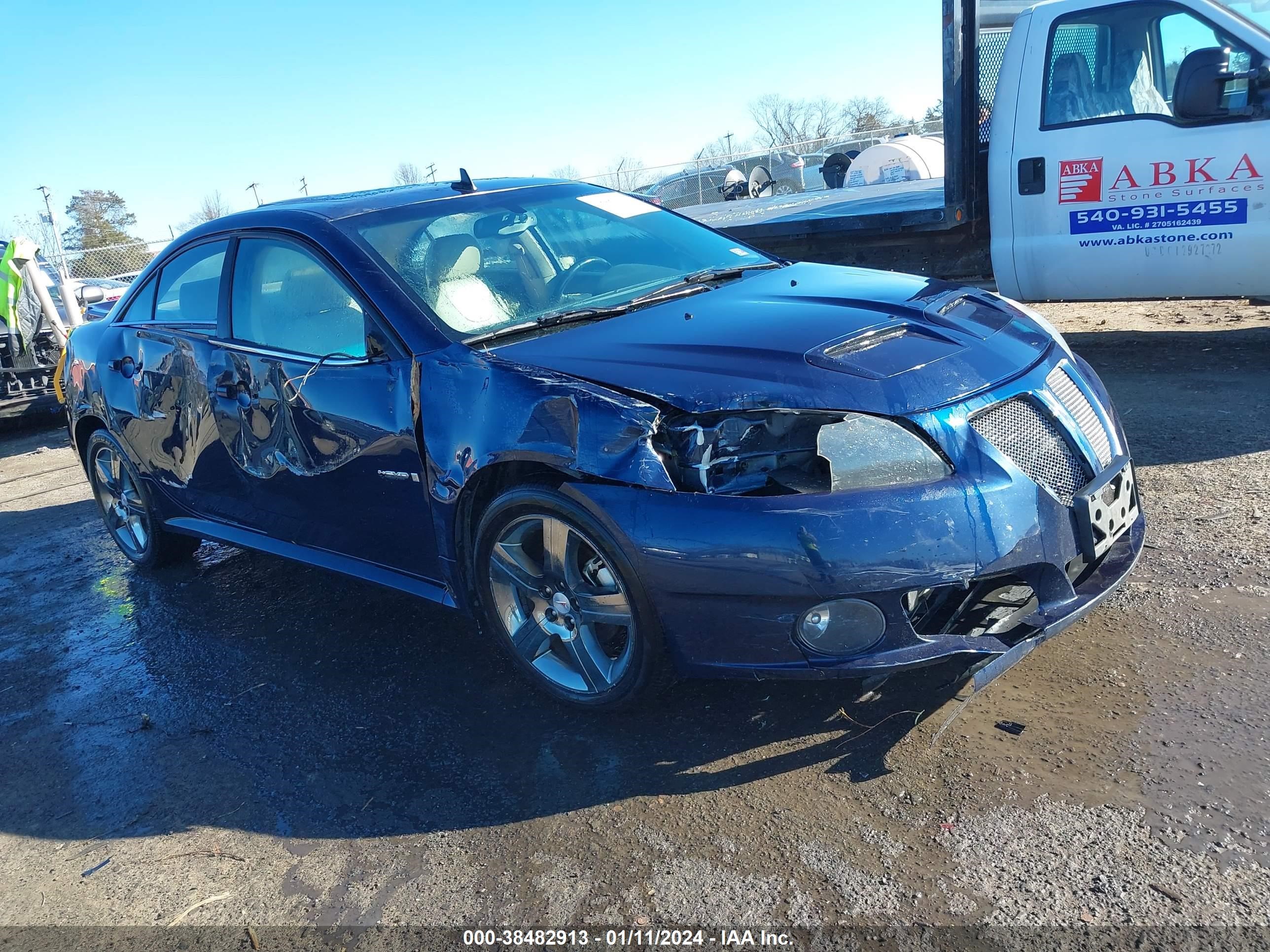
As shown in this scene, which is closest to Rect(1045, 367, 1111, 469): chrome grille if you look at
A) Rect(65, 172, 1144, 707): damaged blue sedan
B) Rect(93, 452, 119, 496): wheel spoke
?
Rect(65, 172, 1144, 707): damaged blue sedan

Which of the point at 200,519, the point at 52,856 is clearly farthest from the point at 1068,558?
the point at 200,519

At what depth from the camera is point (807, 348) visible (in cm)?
294

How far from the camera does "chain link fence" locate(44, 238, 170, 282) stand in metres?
20.2

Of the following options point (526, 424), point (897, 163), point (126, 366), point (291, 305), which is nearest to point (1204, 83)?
point (526, 424)

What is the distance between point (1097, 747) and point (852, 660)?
0.72 m

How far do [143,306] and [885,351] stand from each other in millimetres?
3663

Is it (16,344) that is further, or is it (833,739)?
(16,344)

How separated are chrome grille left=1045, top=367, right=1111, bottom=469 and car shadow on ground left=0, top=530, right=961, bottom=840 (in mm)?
837

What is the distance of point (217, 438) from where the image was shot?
4234 millimetres

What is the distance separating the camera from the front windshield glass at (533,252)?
358cm

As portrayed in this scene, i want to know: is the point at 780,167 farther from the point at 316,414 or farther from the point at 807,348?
the point at 807,348

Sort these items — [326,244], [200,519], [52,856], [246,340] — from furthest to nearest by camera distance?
[200,519]
[246,340]
[326,244]
[52,856]

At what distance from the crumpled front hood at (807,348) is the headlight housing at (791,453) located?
5 centimetres

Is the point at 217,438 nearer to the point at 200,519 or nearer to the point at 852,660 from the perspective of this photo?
the point at 200,519
